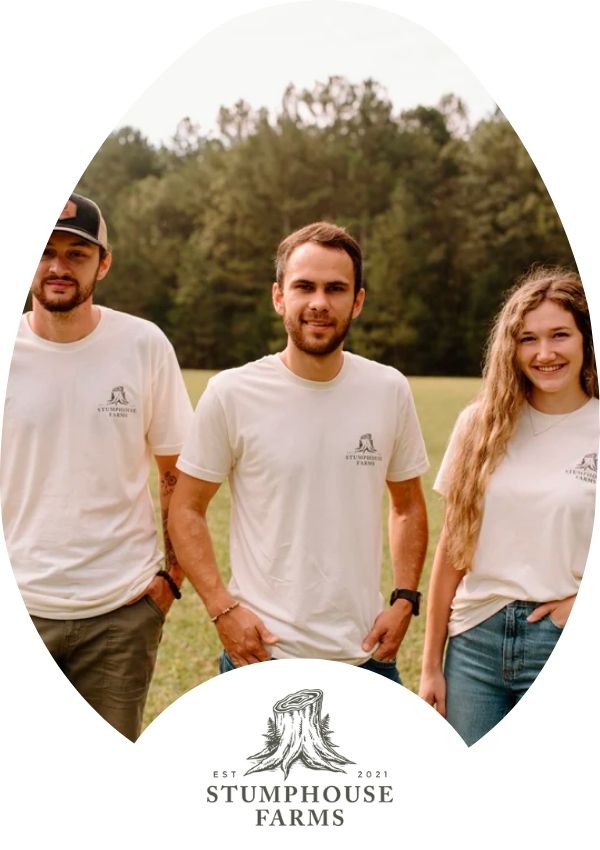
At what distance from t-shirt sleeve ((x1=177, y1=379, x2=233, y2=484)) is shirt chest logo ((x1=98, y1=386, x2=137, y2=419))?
19 centimetres

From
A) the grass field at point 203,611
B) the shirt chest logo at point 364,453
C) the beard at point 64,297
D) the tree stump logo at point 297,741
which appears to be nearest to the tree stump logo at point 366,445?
the shirt chest logo at point 364,453

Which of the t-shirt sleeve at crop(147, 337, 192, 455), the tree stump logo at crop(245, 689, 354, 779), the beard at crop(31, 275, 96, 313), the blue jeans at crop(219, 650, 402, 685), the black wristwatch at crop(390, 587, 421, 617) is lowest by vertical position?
the tree stump logo at crop(245, 689, 354, 779)

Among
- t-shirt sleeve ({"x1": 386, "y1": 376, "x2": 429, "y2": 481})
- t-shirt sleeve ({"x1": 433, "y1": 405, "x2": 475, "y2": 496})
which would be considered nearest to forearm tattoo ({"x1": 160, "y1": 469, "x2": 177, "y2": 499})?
t-shirt sleeve ({"x1": 386, "y1": 376, "x2": 429, "y2": 481})

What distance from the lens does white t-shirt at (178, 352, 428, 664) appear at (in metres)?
2.48

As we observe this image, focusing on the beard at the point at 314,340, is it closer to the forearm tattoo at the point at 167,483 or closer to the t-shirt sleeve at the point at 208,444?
the t-shirt sleeve at the point at 208,444

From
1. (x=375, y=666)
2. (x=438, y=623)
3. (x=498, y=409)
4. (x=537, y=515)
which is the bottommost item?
(x=375, y=666)

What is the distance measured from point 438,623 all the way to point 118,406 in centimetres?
102

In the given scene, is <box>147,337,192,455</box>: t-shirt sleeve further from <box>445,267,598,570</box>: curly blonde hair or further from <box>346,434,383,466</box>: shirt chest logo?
<box>445,267,598,570</box>: curly blonde hair

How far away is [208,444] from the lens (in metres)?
2.51

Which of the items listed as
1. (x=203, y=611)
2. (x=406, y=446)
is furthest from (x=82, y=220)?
(x=203, y=611)

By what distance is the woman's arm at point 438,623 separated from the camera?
2.63 metres

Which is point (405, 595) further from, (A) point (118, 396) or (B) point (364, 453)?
(A) point (118, 396)

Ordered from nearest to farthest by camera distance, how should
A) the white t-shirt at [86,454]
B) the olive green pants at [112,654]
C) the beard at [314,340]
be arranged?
1. the beard at [314,340]
2. the white t-shirt at [86,454]
3. the olive green pants at [112,654]

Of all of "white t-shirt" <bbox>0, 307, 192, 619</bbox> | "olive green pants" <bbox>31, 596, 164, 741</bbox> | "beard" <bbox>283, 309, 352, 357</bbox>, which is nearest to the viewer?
"beard" <bbox>283, 309, 352, 357</bbox>
